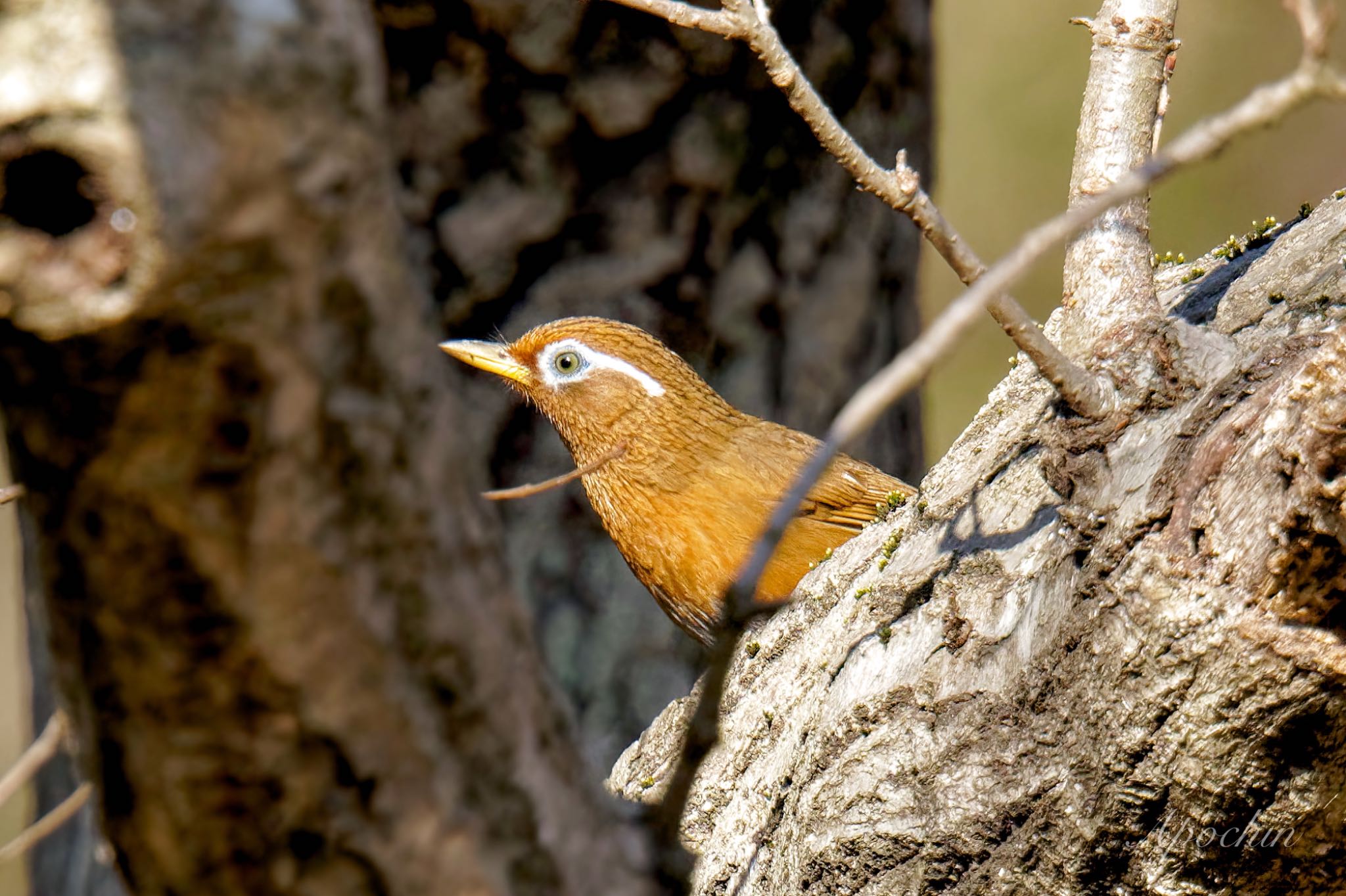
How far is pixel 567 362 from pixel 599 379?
139mm

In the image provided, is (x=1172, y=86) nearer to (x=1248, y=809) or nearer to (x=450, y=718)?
(x=1248, y=809)

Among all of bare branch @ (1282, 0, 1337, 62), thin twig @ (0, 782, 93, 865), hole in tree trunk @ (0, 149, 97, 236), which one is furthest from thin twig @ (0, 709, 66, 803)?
bare branch @ (1282, 0, 1337, 62)

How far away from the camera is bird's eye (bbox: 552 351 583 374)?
4.48 m

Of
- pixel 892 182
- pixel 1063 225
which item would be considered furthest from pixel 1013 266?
pixel 892 182

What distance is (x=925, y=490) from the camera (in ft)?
8.40

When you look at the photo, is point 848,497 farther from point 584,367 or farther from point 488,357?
point 488,357

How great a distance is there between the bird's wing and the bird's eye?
994mm

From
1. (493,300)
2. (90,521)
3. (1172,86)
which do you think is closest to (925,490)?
(90,521)

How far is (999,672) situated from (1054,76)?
270 inches

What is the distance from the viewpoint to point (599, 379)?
4559mm

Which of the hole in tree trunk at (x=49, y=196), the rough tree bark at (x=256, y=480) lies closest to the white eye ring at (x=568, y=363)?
the rough tree bark at (x=256, y=480)

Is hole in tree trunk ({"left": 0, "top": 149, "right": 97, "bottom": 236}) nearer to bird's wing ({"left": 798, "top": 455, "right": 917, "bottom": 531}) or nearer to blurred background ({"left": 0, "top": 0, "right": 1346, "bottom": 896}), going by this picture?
bird's wing ({"left": 798, "top": 455, "right": 917, "bottom": 531})

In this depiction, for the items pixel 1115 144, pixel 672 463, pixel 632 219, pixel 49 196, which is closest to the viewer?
pixel 49 196

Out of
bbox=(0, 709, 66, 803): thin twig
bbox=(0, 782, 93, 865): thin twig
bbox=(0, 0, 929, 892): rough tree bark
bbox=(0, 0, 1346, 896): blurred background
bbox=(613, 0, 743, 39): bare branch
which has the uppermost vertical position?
bbox=(0, 0, 1346, 896): blurred background
